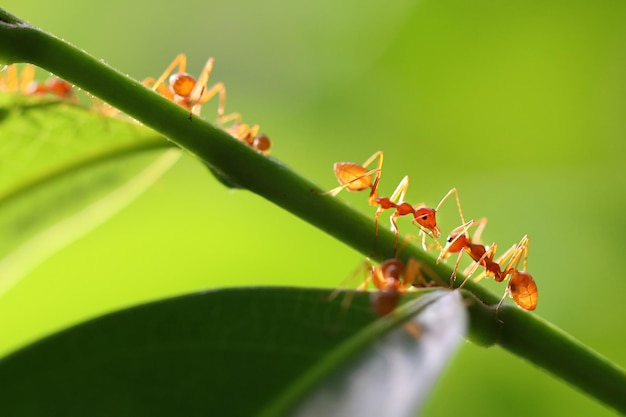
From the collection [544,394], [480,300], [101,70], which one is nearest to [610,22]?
[544,394]

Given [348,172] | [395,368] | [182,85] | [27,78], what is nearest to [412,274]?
[395,368]

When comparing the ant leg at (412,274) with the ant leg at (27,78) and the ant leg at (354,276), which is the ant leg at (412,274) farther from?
the ant leg at (27,78)

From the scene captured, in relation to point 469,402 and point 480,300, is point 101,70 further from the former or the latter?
point 469,402

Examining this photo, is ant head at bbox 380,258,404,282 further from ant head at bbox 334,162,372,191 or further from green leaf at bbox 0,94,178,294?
ant head at bbox 334,162,372,191

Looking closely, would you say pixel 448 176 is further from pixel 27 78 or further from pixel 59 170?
pixel 59 170

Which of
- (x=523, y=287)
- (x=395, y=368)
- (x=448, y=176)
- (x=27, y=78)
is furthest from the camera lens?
(x=448, y=176)

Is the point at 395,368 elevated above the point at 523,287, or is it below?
below

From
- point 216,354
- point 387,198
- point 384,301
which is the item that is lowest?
point 216,354
